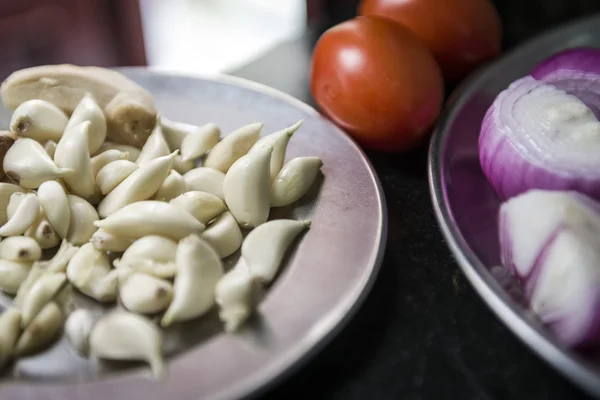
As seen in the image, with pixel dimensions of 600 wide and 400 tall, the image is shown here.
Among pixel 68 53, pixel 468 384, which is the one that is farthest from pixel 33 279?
pixel 68 53

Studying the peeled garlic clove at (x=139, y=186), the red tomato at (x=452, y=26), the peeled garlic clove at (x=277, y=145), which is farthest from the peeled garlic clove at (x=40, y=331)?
the red tomato at (x=452, y=26)

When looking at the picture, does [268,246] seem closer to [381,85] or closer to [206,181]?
[206,181]

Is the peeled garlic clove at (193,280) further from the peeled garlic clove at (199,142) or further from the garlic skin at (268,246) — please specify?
the peeled garlic clove at (199,142)

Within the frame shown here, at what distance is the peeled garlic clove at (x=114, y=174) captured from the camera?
0.47 metres

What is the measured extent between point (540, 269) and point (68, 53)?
4.15 ft

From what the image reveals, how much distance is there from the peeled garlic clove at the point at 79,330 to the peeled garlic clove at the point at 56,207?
0.09m

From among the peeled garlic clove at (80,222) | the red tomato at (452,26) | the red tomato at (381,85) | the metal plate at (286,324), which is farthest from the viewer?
the red tomato at (452,26)

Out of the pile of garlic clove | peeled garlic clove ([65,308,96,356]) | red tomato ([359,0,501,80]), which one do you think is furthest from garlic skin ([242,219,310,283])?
red tomato ([359,0,501,80])

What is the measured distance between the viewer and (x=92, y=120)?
50cm

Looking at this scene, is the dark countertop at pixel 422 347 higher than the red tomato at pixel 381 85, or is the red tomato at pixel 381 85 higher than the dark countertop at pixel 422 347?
the red tomato at pixel 381 85

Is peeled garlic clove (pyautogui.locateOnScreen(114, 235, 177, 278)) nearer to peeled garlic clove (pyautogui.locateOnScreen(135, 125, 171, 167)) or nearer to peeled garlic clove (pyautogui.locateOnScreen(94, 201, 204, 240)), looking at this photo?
peeled garlic clove (pyautogui.locateOnScreen(94, 201, 204, 240))

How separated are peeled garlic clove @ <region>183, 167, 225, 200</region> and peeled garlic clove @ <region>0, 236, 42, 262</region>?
13 cm

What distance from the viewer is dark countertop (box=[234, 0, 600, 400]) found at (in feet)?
1.21

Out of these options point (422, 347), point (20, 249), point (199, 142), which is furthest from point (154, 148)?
point (422, 347)
